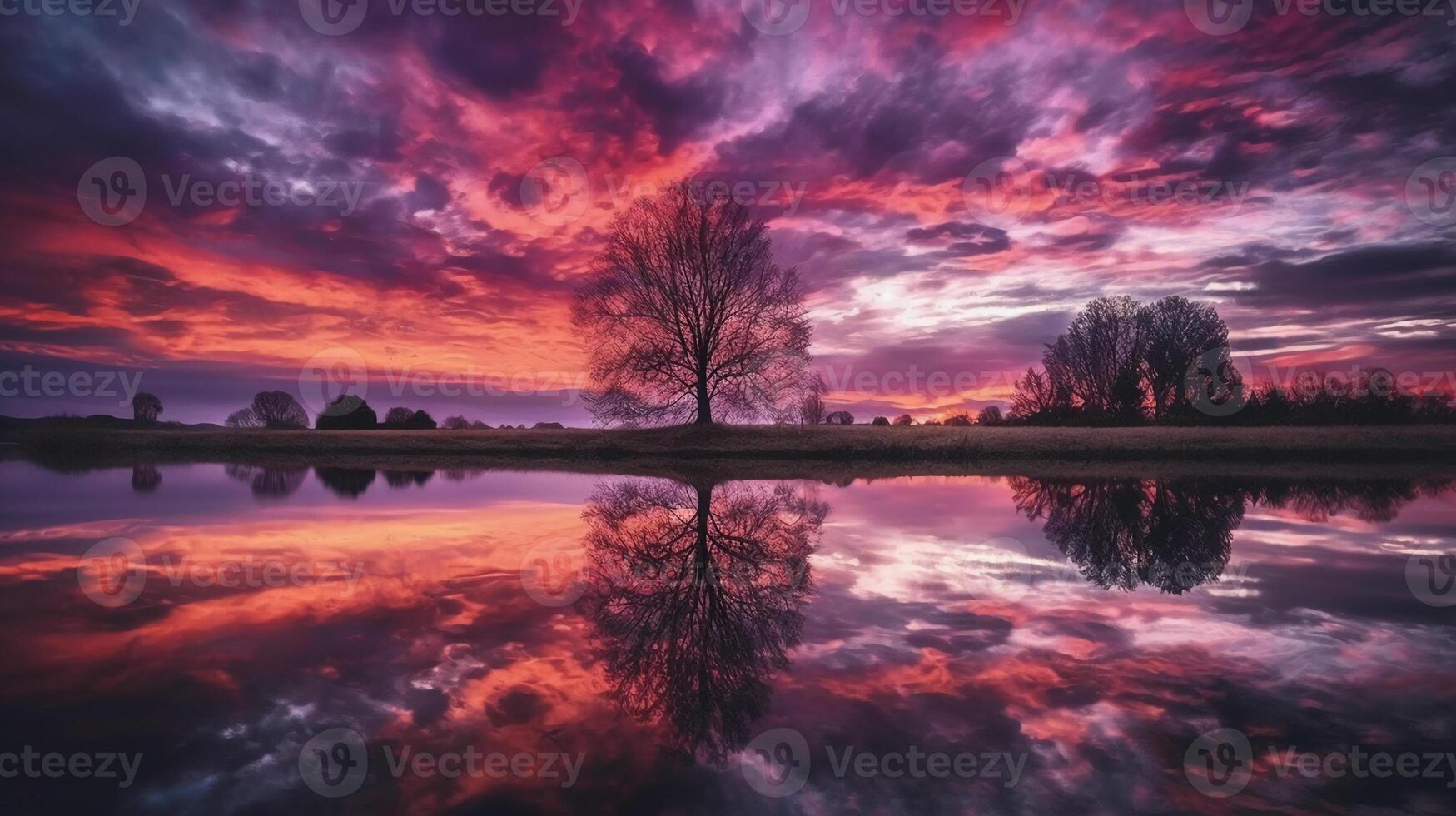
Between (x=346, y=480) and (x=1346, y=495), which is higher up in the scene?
(x=346, y=480)

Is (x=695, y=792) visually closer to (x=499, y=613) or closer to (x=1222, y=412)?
(x=499, y=613)

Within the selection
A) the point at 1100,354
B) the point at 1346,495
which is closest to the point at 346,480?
the point at 1346,495

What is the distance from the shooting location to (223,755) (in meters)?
2.88

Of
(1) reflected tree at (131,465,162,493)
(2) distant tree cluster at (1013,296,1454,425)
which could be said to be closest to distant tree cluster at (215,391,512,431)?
(1) reflected tree at (131,465,162,493)

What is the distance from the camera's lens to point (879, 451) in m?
27.1

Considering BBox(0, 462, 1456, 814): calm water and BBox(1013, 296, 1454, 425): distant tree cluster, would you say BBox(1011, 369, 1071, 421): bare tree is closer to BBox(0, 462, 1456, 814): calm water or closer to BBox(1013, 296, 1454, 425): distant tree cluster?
BBox(1013, 296, 1454, 425): distant tree cluster

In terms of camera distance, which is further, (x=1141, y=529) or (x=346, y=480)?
(x=346, y=480)

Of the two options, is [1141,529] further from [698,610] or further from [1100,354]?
[1100,354]

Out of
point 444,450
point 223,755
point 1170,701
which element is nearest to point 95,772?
point 223,755

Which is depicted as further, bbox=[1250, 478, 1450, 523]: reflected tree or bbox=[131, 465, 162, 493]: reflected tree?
bbox=[131, 465, 162, 493]: reflected tree

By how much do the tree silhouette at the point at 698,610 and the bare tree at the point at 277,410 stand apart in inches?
2162

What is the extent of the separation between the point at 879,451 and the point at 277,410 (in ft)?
172

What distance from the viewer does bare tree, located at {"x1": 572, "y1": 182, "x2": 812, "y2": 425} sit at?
3002cm

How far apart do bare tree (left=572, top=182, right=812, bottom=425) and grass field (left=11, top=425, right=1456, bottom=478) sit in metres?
2.19
